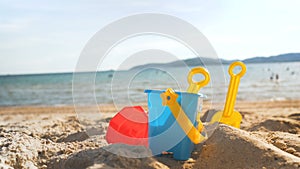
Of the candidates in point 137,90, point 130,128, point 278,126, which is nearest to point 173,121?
point 130,128

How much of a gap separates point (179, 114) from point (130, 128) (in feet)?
1.83

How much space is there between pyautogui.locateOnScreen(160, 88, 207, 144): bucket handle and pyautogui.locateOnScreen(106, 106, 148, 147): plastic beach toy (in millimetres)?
405

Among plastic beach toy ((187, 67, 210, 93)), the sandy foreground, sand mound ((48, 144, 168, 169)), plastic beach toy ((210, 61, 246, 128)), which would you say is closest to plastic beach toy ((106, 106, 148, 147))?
the sandy foreground

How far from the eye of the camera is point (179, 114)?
2682 millimetres

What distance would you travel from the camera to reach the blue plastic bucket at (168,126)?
2.69m

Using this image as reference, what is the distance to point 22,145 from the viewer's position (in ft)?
9.53

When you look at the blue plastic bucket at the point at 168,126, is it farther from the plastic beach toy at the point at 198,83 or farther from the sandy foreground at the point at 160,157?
the plastic beach toy at the point at 198,83

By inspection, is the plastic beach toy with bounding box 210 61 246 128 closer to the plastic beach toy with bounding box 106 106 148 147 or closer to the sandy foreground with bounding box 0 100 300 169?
the sandy foreground with bounding box 0 100 300 169

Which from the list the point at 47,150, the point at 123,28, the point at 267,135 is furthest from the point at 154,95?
the point at 267,135

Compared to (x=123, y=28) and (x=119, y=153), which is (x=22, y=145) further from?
(x=123, y=28)

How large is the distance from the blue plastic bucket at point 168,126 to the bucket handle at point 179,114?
0.09 ft

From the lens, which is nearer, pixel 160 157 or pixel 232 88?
pixel 160 157

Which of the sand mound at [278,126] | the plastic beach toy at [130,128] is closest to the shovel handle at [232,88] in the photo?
the sand mound at [278,126]

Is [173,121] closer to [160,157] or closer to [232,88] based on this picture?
[160,157]
